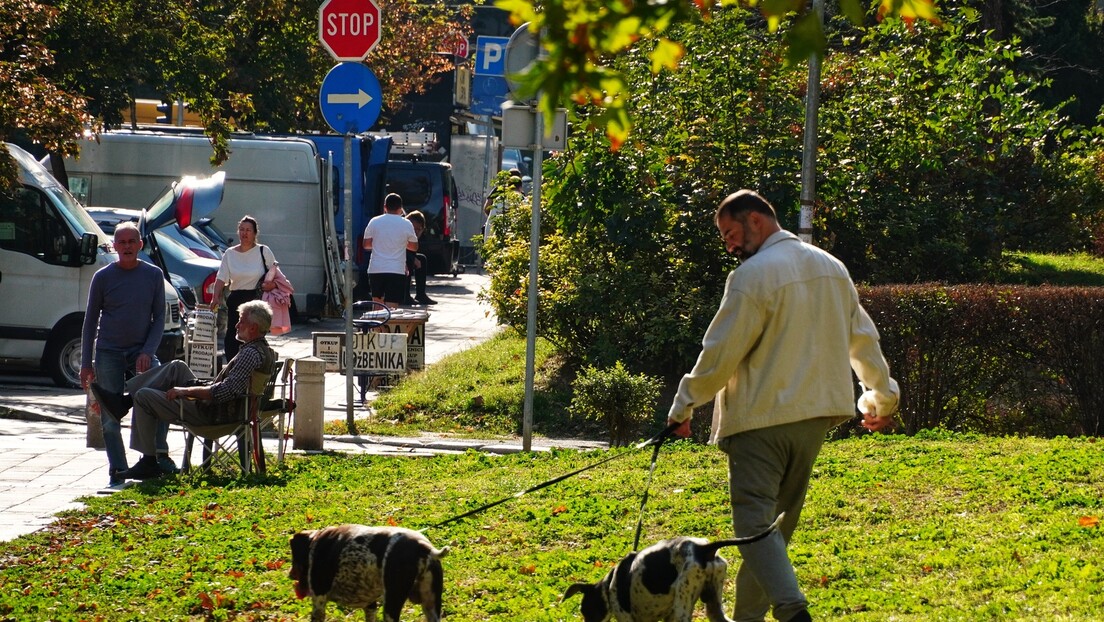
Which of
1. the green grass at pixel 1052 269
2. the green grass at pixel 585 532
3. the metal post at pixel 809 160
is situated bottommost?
the green grass at pixel 585 532

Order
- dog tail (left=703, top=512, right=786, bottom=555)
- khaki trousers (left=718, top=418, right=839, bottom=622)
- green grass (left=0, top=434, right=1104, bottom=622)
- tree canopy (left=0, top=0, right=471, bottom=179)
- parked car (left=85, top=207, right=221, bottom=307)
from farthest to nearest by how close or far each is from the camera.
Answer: parked car (left=85, top=207, right=221, bottom=307)
tree canopy (left=0, top=0, right=471, bottom=179)
green grass (left=0, top=434, right=1104, bottom=622)
khaki trousers (left=718, top=418, right=839, bottom=622)
dog tail (left=703, top=512, right=786, bottom=555)

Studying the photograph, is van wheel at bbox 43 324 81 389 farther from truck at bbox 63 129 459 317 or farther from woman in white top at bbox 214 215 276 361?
truck at bbox 63 129 459 317

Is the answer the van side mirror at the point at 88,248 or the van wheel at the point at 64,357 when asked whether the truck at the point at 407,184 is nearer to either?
the van side mirror at the point at 88,248

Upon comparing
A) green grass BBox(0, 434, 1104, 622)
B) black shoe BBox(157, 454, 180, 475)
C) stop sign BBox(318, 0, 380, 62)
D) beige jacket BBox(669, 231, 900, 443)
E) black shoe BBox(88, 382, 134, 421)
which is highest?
stop sign BBox(318, 0, 380, 62)

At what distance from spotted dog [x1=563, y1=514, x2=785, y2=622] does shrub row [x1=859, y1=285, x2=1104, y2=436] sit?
21.3ft

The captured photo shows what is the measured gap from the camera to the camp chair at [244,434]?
33.7 ft

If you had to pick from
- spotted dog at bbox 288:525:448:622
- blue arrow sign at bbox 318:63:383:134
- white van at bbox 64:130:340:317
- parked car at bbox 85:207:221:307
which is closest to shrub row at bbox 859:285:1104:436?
blue arrow sign at bbox 318:63:383:134

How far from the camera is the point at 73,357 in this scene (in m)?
16.0

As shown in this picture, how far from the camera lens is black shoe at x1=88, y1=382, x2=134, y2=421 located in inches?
415

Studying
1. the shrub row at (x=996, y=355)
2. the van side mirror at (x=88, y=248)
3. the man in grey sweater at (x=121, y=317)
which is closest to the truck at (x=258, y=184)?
the van side mirror at (x=88, y=248)

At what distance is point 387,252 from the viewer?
1836cm

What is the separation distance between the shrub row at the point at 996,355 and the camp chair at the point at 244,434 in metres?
4.84

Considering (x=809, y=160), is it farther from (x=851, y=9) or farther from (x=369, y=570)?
(x=851, y=9)

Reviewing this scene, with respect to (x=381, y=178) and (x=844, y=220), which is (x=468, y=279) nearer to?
(x=381, y=178)
